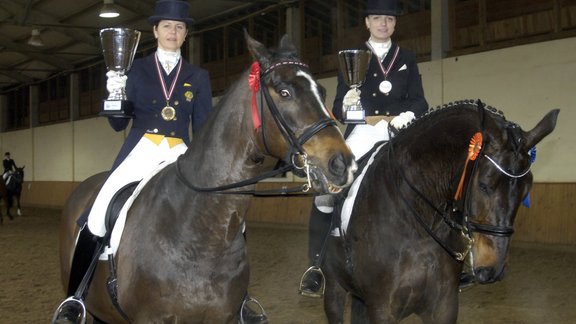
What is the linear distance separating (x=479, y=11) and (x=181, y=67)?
1076 cm

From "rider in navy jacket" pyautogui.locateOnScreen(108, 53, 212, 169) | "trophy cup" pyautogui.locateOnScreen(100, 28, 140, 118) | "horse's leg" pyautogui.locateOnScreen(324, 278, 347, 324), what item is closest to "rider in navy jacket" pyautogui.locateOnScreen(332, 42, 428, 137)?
"horse's leg" pyautogui.locateOnScreen(324, 278, 347, 324)

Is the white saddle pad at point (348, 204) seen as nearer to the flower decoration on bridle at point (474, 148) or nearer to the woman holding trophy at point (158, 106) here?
the flower decoration on bridle at point (474, 148)

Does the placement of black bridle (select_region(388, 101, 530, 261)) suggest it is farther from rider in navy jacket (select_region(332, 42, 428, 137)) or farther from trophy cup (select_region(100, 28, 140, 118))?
trophy cup (select_region(100, 28, 140, 118))

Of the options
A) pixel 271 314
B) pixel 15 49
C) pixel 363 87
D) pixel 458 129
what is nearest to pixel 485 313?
pixel 271 314

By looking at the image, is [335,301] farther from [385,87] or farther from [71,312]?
[71,312]

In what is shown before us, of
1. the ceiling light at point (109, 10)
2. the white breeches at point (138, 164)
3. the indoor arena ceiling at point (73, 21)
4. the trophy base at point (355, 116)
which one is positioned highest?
the indoor arena ceiling at point (73, 21)

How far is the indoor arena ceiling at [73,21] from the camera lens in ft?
65.0

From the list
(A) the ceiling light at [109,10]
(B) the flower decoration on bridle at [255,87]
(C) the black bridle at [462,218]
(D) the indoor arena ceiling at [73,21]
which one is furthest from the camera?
(D) the indoor arena ceiling at [73,21]

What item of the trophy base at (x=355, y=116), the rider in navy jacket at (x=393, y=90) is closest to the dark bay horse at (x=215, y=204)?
the trophy base at (x=355, y=116)

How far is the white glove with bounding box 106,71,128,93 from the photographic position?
3.60 meters

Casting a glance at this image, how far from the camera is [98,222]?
3812 millimetres

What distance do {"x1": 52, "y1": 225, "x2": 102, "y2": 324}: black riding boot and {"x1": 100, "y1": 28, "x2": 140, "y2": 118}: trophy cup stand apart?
2.38ft

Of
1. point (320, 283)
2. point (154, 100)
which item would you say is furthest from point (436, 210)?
point (154, 100)

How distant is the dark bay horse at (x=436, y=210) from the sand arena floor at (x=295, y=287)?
8.06 feet
